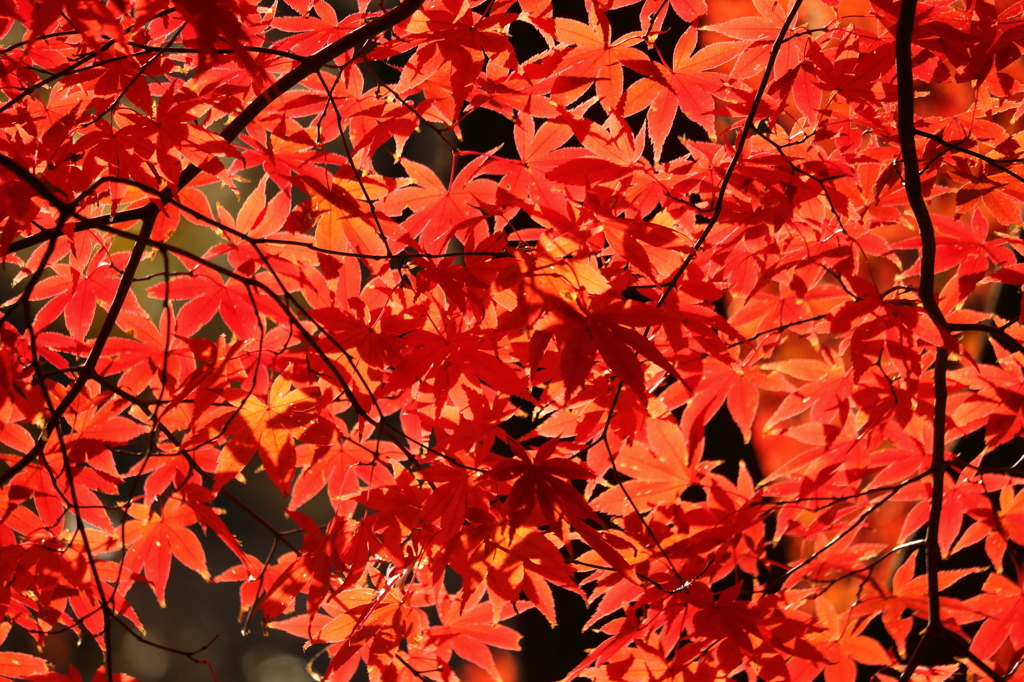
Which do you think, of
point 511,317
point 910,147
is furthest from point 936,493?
point 511,317

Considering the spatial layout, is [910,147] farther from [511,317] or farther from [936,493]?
[511,317]

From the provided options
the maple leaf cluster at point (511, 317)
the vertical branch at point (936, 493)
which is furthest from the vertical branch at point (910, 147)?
the vertical branch at point (936, 493)

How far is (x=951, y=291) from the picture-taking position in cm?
158

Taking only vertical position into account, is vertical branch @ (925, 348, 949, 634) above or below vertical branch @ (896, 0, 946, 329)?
below

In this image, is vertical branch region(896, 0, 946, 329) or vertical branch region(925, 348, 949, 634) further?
vertical branch region(925, 348, 949, 634)

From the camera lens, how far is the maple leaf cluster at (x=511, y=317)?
1273 millimetres

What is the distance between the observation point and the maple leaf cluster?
1273 millimetres

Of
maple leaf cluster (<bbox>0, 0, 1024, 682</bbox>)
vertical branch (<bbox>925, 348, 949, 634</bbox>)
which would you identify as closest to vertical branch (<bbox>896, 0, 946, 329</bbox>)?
maple leaf cluster (<bbox>0, 0, 1024, 682</bbox>)

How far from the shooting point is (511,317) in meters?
1.08

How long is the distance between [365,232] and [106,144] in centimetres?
50

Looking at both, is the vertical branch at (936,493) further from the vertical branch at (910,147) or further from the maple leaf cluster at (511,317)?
the vertical branch at (910,147)

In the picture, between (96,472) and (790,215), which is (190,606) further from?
(790,215)

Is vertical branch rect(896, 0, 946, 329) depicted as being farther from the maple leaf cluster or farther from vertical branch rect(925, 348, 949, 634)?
vertical branch rect(925, 348, 949, 634)

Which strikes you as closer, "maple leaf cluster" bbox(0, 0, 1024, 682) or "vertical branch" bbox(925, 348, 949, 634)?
"maple leaf cluster" bbox(0, 0, 1024, 682)
